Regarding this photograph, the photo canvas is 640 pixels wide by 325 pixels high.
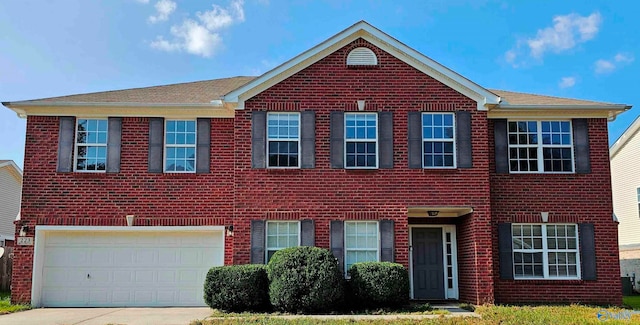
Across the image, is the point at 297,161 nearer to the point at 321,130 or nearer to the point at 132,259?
the point at 321,130

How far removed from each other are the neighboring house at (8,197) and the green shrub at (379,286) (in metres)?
17.1

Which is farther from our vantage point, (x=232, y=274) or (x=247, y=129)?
(x=247, y=129)

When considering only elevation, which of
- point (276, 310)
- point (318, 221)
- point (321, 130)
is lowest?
point (276, 310)

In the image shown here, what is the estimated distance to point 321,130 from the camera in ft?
51.2

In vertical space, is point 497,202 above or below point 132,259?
above

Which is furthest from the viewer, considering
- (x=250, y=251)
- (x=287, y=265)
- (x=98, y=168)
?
(x=98, y=168)

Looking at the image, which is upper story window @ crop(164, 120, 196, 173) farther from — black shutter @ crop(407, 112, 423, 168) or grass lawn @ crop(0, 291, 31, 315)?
black shutter @ crop(407, 112, 423, 168)

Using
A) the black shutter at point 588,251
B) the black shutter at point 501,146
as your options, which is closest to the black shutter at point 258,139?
the black shutter at point 501,146

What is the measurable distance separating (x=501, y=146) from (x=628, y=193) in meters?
11.4

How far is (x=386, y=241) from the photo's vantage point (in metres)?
15.2

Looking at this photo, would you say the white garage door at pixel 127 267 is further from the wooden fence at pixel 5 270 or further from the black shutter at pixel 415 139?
the wooden fence at pixel 5 270

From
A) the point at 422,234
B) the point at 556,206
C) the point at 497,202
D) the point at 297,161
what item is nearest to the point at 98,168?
the point at 297,161

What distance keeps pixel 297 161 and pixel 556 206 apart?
7.10m

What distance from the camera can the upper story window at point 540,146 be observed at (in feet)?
54.0
